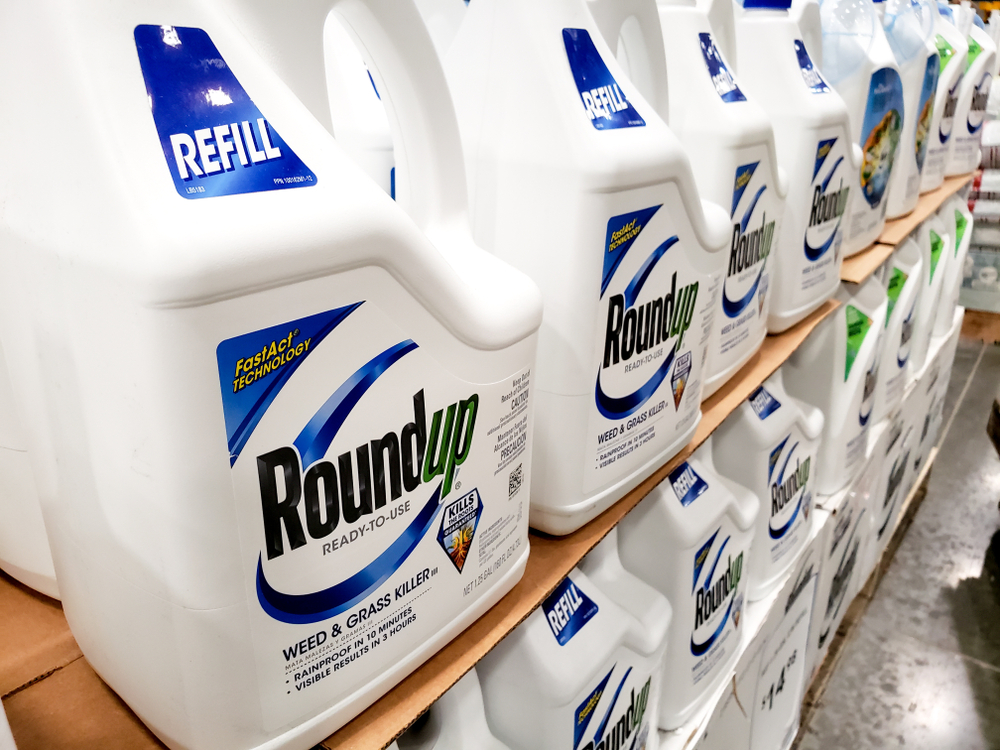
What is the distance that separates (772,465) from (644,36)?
81cm

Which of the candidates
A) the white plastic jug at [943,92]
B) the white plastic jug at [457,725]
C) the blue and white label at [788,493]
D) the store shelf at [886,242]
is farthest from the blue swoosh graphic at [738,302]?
the white plastic jug at [943,92]

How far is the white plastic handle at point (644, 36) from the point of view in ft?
2.38

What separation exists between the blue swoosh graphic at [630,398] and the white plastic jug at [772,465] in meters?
0.53

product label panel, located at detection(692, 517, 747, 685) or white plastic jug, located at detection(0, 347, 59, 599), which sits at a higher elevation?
white plastic jug, located at detection(0, 347, 59, 599)

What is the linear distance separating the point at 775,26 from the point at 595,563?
82 centimetres

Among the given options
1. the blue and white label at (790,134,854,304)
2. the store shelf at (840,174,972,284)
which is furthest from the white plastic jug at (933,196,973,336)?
the blue and white label at (790,134,854,304)

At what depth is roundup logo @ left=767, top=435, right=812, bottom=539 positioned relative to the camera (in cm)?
133

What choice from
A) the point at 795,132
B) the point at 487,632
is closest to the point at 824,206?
A: the point at 795,132

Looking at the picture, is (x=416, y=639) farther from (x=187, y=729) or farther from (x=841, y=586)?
(x=841, y=586)

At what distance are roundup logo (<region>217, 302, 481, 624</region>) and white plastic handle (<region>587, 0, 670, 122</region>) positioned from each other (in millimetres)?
412

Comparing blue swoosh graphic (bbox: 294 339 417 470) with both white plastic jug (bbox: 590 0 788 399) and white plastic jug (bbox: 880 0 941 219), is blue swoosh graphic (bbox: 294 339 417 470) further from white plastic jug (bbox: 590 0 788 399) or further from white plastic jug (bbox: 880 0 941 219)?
white plastic jug (bbox: 880 0 941 219)

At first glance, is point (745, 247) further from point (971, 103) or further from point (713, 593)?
point (971, 103)

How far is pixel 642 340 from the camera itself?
77 cm

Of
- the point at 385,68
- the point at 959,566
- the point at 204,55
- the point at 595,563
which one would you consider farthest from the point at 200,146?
the point at 959,566
